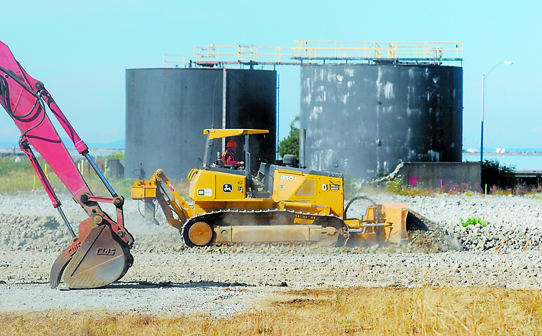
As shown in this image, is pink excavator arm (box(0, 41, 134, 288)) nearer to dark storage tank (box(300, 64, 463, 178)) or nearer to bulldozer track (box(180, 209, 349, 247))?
bulldozer track (box(180, 209, 349, 247))

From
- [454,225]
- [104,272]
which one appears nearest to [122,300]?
[104,272]

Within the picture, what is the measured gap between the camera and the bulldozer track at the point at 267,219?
547 inches

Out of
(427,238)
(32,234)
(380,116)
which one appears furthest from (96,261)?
(380,116)

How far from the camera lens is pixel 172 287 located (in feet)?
32.3

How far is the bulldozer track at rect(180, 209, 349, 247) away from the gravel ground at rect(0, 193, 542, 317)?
27cm

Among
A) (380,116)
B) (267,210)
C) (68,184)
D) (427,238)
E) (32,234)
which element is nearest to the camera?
(68,184)

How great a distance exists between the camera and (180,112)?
30.1 metres

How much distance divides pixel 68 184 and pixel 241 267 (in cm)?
383

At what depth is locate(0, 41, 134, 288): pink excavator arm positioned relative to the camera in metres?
9.14

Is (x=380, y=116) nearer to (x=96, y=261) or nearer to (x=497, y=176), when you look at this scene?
(x=497, y=176)

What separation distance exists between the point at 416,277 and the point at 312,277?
1.78m

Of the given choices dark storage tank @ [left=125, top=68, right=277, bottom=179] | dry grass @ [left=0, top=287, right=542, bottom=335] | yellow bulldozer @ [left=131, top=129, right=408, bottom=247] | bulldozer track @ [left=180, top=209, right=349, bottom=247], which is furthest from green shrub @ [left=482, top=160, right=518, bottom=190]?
dry grass @ [left=0, top=287, right=542, bottom=335]

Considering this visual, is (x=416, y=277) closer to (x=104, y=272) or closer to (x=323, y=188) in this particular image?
(x=323, y=188)

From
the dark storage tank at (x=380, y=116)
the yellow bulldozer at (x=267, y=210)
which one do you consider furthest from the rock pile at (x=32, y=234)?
the dark storage tank at (x=380, y=116)
